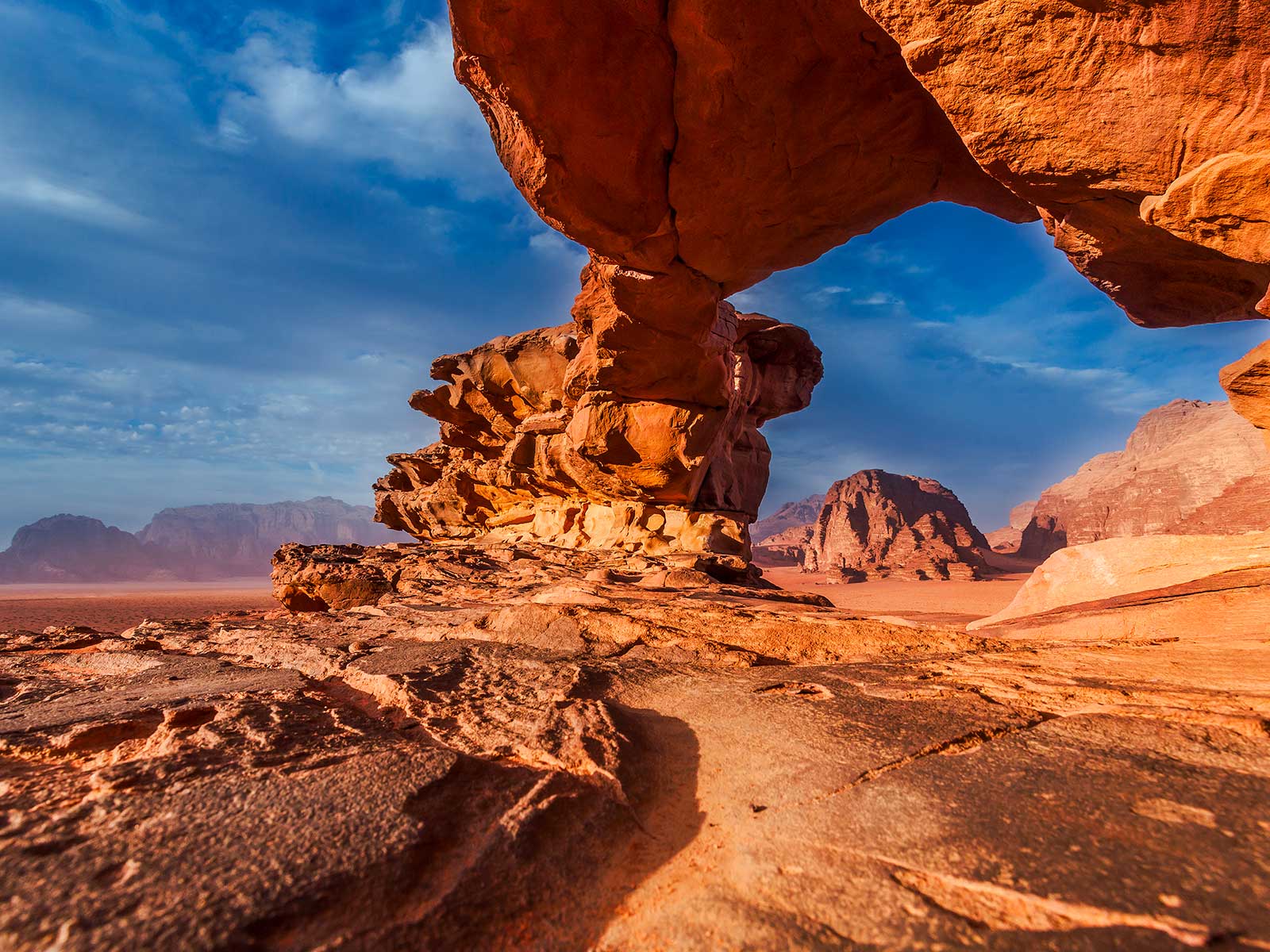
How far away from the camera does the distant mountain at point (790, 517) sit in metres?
89.5

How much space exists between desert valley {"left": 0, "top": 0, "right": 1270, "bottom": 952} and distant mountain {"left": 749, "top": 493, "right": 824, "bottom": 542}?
85939 millimetres

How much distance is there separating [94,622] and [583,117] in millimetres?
24799

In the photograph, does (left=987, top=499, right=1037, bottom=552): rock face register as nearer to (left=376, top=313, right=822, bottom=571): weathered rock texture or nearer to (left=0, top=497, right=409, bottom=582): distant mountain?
(left=376, top=313, right=822, bottom=571): weathered rock texture

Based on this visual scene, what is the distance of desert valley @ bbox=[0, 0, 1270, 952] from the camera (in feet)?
3.75

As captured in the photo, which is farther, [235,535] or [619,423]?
[235,535]

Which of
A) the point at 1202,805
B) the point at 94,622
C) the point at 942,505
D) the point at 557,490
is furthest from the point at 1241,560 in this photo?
the point at 942,505

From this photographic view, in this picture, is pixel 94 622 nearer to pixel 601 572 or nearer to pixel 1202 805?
pixel 601 572

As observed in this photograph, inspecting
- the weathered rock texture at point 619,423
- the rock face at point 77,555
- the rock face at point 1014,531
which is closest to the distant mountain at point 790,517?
the rock face at point 1014,531

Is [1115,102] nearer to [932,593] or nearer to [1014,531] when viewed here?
[932,593]

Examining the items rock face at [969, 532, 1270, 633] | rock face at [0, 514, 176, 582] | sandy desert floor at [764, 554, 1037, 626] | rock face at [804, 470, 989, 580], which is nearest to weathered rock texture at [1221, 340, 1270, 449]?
rock face at [969, 532, 1270, 633]

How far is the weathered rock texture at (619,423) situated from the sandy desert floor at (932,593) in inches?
Result: 230

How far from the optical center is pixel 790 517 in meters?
90.7

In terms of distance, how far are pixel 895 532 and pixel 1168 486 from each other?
38.8 ft

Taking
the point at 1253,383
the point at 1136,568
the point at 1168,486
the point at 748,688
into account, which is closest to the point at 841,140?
the point at 1253,383
